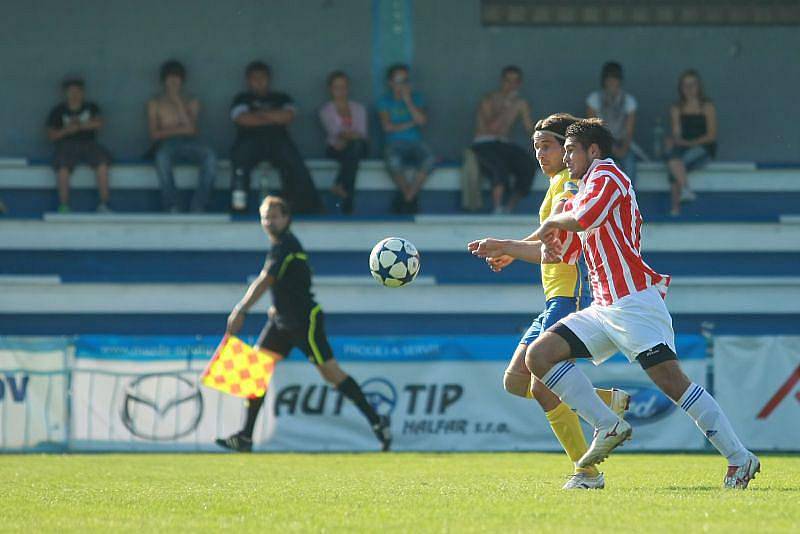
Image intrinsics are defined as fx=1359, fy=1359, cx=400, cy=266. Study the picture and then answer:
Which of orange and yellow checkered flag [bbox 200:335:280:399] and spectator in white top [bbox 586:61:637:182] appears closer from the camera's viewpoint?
orange and yellow checkered flag [bbox 200:335:280:399]

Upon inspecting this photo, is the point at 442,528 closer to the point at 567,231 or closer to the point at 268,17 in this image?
the point at 567,231

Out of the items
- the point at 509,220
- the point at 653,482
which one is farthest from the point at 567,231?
the point at 509,220

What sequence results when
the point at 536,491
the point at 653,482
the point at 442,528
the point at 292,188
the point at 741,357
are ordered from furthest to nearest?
the point at 292,188, the point at 741,357, the point at 653,482, the point at 536,491, the point at 442,528

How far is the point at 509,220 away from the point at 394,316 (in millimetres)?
1897

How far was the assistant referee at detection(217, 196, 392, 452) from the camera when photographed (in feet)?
41.2

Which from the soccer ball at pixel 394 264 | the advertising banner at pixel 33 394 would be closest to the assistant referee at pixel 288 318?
the advertising banner at pixel 33 394

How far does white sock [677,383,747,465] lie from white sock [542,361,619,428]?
41 centimetres

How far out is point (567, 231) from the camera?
296 inches

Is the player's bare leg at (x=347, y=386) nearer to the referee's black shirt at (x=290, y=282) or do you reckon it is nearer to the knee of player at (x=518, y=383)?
the referee's black shirt at (x=290, y=282)

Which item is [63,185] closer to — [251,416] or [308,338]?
[251,416]

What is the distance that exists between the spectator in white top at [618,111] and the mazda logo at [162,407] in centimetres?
675

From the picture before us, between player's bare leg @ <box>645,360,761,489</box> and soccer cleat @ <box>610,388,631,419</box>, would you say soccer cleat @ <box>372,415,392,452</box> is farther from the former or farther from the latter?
player's bare leg @ <box>645,360,761,489</box>

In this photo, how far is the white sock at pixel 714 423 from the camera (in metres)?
7.28

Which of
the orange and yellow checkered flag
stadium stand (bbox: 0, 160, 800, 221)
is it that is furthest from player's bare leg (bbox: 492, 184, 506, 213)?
the orange and yellow checkered flag
